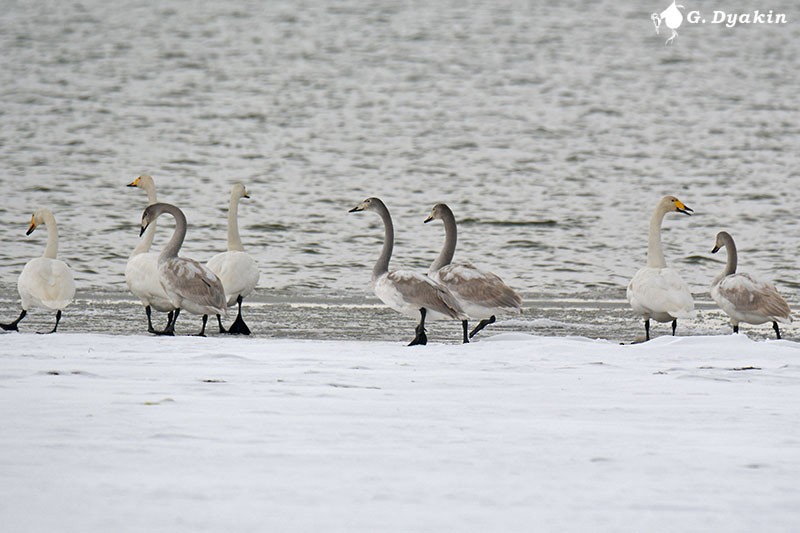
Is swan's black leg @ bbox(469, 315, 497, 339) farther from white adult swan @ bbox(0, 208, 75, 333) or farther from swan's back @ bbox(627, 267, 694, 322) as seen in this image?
white adult swan @ bbox(0, 208, 75, 333)

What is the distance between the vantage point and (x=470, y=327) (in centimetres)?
1175

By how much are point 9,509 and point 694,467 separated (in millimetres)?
2336

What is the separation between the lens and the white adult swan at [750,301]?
1012 centimetres

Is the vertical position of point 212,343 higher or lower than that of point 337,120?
lower

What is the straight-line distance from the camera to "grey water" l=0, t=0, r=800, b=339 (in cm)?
1577

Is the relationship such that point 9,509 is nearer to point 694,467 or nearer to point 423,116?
point 694,467

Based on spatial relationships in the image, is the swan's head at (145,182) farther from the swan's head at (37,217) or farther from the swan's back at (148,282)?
the swan's back at (148,282)

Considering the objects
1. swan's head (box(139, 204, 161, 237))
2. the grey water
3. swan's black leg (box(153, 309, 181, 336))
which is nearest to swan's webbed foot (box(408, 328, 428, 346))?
the grey water

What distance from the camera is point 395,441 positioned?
4.97 meters

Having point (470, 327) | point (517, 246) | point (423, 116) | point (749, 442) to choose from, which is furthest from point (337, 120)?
point (749, 442)

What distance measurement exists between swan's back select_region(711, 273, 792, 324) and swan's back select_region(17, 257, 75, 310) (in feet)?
16.9

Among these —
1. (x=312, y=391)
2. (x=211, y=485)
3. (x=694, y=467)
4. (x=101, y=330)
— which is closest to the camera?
(x=211, y=485)

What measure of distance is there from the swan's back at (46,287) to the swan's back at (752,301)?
5.14 meters

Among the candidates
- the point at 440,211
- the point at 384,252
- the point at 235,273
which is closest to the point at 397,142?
the point at 440,211
